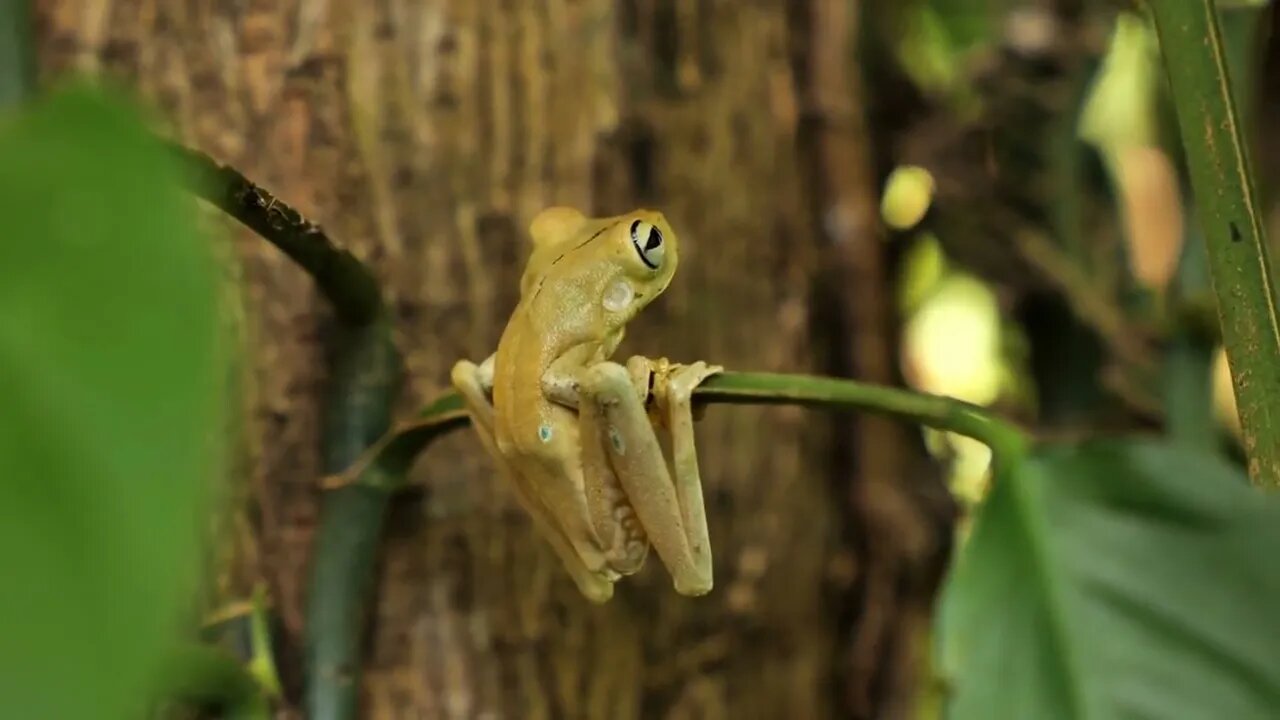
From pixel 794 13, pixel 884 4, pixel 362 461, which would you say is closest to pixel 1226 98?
pixel 362 461

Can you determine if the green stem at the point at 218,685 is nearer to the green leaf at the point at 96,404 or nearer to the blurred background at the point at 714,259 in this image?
the blurred background at the point at 714,259

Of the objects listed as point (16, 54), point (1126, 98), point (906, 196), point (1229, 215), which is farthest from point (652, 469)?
point (1126, 98)

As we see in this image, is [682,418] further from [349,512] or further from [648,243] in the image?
[349,512]

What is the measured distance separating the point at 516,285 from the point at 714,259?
0.17 meters

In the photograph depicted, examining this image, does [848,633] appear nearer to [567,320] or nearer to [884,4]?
[567,320]

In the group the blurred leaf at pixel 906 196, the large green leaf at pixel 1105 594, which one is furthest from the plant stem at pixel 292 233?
the blurred leaf at pixel 906 196

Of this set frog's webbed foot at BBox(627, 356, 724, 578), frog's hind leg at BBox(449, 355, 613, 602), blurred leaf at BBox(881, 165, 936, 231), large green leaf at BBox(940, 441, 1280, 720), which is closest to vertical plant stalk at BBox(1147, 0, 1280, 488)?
large green leaf at BBox(940, 441, 1280, 720)

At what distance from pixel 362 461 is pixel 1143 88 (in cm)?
A: 94

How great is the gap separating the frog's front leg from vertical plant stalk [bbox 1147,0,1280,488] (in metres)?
0.22

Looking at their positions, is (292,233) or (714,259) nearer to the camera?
(292,233)

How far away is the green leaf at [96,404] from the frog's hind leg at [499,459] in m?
0.35

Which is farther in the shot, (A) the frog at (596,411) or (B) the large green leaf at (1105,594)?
(A) the frog at (596,411)

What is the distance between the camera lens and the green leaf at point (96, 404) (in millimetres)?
153

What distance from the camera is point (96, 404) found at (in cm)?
17
